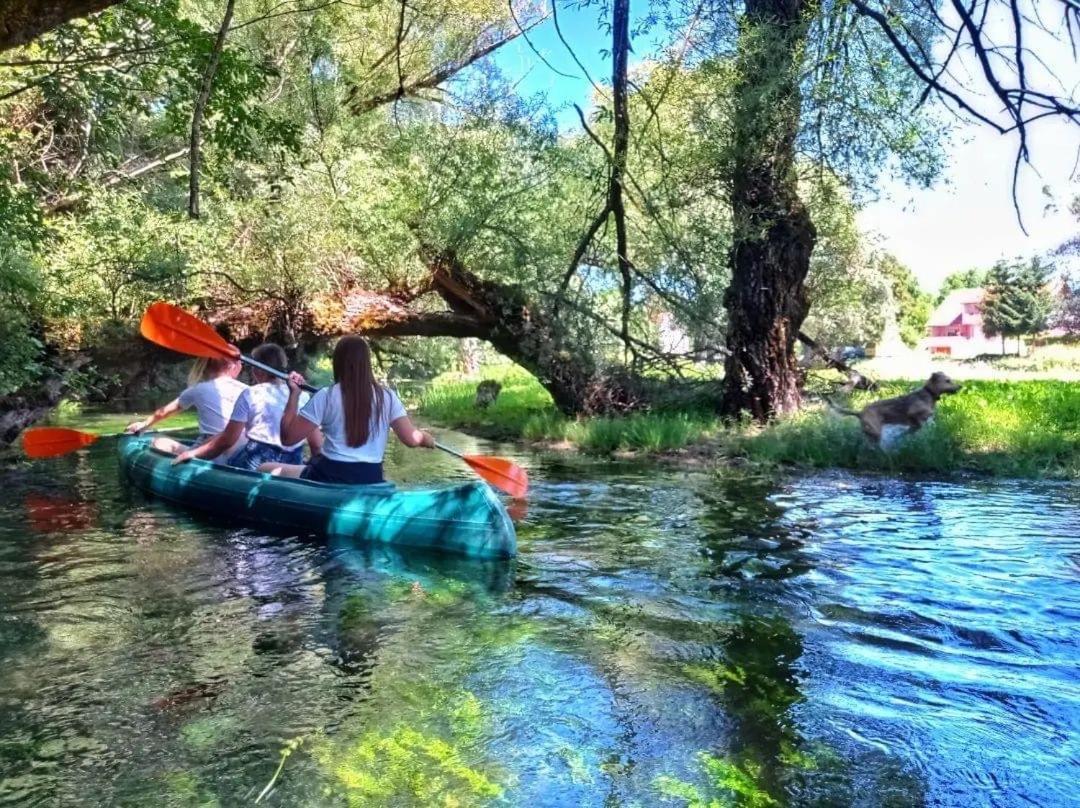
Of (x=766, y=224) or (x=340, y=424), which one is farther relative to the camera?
(x=766, y=224)

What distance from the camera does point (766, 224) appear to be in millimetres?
9391

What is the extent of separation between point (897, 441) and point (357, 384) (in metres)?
5.80

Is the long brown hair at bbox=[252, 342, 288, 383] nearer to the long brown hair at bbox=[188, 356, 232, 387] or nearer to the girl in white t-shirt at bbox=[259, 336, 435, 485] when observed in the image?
the long brown hair at bbox=[188, 356, 232, 387]

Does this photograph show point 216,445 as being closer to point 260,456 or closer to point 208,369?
point 260,456

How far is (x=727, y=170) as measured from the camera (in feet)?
29.6

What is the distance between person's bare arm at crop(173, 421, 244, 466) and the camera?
7.20 meters

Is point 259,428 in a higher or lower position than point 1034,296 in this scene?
lower

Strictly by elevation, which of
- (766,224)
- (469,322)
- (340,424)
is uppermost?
(766,224)

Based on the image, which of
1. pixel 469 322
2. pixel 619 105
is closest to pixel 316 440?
pixel 619 105

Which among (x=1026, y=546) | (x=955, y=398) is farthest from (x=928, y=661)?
(x=955, y=398)

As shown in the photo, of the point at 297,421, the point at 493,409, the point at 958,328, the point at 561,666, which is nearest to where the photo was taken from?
the point at 561,666

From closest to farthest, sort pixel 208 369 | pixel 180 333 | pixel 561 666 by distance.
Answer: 1. pixel 561 666
2. pixel 180 333
3. pixel 208 369

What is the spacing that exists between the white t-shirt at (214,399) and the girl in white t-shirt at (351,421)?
133 cm

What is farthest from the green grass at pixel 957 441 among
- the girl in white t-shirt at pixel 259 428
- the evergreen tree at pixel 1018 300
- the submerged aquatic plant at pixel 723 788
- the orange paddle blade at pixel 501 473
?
the evergreen tree at pixel 1018 300
